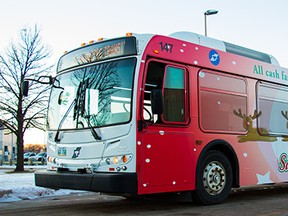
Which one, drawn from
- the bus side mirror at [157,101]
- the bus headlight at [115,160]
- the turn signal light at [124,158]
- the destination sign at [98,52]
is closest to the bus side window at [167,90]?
the bus side mirror at [157,101]

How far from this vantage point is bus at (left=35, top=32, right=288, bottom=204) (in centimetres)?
708

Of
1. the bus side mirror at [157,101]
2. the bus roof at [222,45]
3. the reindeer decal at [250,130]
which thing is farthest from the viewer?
the reindeer decal at [250,130]

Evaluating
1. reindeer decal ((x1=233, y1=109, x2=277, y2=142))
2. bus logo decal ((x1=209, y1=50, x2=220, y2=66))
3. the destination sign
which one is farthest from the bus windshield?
reindeer decal ((x1=233, y1=109, x2=277, y2=142))

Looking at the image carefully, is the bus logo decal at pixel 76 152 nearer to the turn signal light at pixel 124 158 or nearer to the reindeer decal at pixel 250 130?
the turn signal light at pixel 124 158

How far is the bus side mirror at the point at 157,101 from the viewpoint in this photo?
6953 mm

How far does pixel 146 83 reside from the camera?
7.26 m

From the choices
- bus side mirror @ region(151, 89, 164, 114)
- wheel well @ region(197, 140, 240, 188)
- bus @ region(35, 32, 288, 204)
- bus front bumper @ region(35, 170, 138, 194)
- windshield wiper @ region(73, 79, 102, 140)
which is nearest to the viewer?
bus front bumper @ region(35, 170, 138, 194)

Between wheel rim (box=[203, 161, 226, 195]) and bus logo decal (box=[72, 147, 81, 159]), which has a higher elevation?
bus logo decal (box=[72, 147, 81, 159])

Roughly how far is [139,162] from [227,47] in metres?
3.86

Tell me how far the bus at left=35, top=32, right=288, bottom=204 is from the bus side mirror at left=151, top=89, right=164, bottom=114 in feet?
0.06

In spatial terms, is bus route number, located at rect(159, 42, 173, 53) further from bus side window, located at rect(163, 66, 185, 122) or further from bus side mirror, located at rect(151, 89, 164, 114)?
bus side mirror, located at rect(151, 89, 164, 114)

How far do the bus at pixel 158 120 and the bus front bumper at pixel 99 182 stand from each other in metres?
0.02

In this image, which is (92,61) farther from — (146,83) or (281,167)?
(281,167)

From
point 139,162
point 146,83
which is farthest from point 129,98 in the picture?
point 139,162
